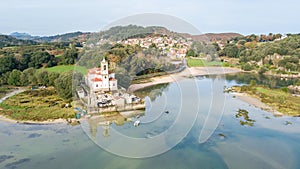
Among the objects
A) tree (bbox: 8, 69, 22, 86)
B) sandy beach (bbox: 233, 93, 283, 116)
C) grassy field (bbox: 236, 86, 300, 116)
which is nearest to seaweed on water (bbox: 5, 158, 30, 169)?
sandy beach (bbox: 233, 93, 283, 116)

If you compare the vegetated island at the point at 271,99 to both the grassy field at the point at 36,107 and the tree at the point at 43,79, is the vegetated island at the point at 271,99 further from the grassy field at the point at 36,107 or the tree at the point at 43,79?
the tree at the point at 43,79

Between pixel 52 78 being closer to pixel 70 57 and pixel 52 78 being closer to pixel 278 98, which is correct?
pixel 70 57

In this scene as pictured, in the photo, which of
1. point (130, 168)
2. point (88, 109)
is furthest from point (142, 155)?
point (88, 109)

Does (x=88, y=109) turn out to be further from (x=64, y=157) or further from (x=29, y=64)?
(x=29, y=64)

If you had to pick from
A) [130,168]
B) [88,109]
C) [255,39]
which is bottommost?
[130,168]

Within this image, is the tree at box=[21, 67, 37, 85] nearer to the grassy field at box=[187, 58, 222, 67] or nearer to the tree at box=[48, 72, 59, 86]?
the tree at box=[48, 72, 59, 86]

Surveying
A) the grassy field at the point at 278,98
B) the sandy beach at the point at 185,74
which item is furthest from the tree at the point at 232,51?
the grassy field at the point at 278,98
